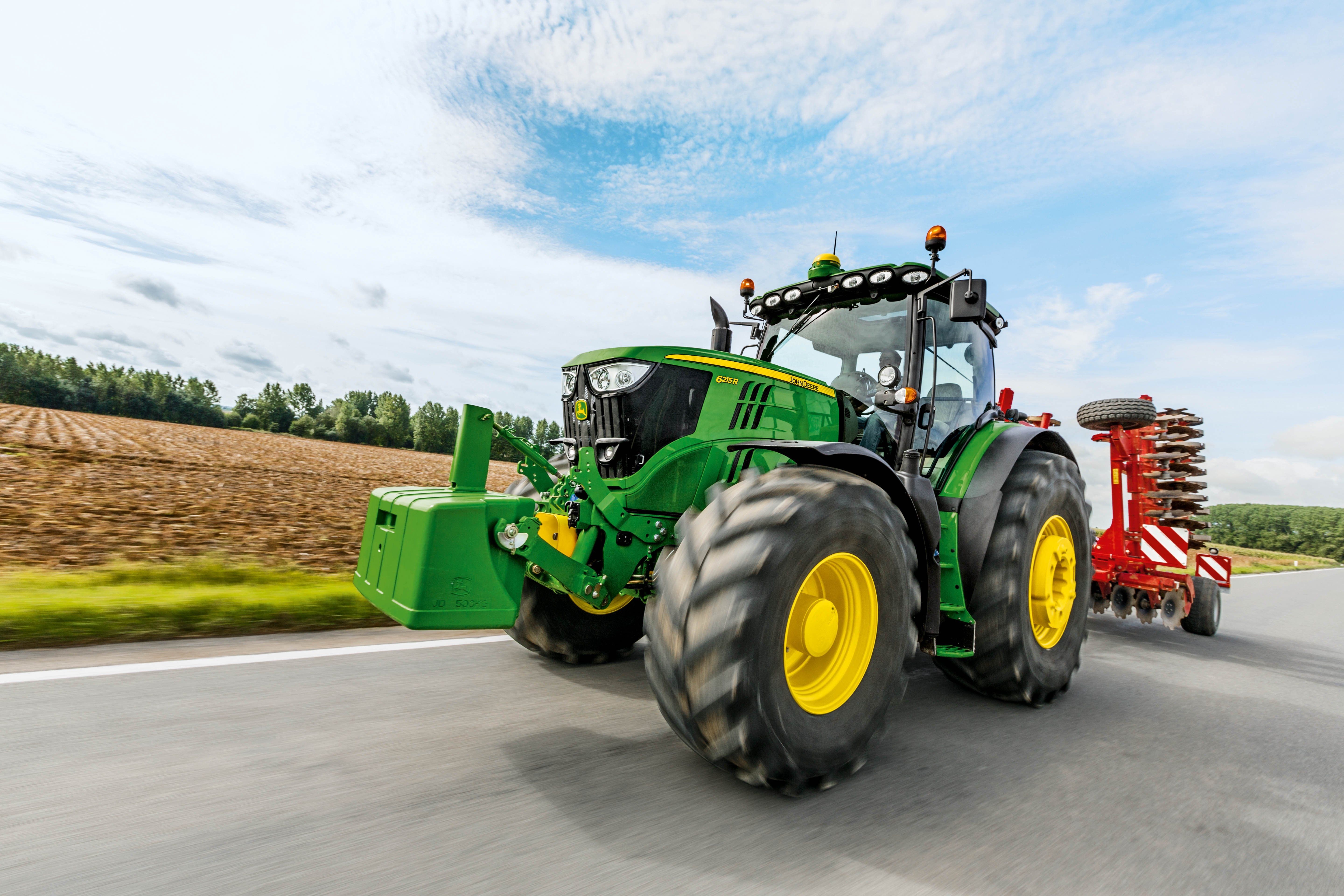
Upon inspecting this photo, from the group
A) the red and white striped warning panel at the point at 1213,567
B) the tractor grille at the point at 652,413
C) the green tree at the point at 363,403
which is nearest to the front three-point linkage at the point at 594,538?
the tractor grille at the point at 652,413

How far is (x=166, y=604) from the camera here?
392cm

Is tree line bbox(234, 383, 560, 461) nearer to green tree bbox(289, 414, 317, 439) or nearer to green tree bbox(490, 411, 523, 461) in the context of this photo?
green tree bbox(289, 414, 317, 439)

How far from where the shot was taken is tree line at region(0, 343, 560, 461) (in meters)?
65.9

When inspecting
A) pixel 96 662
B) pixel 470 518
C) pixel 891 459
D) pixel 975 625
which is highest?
pixel 891 459

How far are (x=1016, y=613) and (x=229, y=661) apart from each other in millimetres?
3868

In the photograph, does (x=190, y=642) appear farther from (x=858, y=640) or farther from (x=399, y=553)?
(x=858, y=640)

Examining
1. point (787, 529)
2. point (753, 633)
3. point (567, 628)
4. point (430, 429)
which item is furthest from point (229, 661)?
point (430, 429)

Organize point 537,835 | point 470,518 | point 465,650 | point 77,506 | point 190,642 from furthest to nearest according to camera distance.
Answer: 1. point 77,506
2. point 465,650
3. point 190,642
4. point 470,518
5. point 537,835

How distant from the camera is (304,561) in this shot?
621cm

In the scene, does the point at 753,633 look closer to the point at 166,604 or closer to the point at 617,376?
the point at 617,376

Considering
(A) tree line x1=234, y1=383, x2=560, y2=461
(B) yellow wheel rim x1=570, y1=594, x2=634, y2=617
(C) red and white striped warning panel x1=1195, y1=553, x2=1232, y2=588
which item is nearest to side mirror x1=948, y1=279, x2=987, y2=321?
(B) yellow wheel rim x1=570, y1=594, x2=634, y2=617

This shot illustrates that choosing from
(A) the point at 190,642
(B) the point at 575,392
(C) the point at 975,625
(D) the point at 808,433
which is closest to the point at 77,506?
(A) the point at 190,642

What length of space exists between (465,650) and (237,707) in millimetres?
1265

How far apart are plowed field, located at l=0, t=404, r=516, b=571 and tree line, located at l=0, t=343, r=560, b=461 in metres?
41.8
